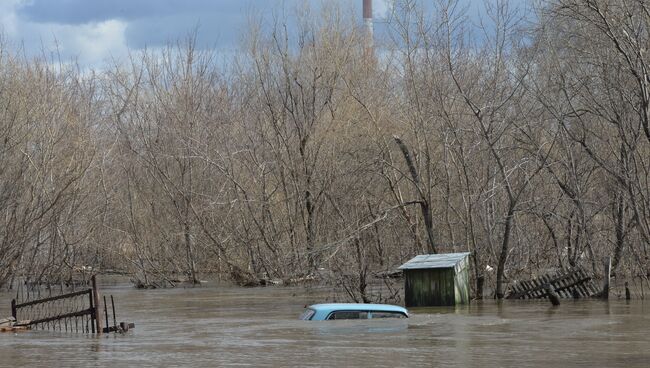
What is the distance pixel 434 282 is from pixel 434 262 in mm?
591

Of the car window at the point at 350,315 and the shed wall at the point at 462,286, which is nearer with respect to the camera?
the car window at the point at 350,315

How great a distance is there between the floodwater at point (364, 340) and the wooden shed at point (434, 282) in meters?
0.67

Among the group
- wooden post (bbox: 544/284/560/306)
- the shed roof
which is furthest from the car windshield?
wooden post (bbox: 544/284/560/306)

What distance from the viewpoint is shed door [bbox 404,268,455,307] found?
3011 centimetres

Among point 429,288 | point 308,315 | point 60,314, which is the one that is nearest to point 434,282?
point 429,288

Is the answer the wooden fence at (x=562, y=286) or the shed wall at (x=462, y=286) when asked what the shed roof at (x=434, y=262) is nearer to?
the shed wall at (x=462, y=286)

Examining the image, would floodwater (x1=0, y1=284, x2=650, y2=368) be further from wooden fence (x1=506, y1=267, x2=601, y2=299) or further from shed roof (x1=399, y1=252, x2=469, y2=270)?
shed roof (x1=399, y1=252, x2=469, y2=270)

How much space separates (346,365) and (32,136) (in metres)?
27.1

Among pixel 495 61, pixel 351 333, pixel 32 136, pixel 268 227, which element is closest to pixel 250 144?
pixel 268 227

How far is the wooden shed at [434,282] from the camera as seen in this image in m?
30.0

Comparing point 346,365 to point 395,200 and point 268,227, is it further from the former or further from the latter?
point 268,227

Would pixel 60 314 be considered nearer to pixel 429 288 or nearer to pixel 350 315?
pixel 350 315

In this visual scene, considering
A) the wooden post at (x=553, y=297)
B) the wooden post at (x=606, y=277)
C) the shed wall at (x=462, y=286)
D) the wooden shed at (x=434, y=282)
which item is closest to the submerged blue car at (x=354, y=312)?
the wooden shed at (x=434, y=282)

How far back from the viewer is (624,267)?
1373 inches
